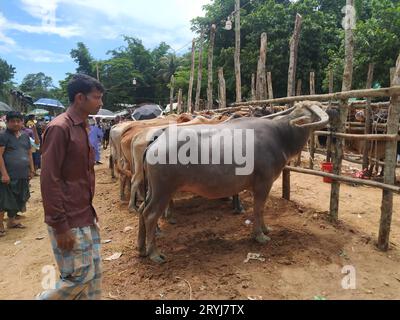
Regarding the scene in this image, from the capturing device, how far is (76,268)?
2729mm

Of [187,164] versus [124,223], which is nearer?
[187,164]

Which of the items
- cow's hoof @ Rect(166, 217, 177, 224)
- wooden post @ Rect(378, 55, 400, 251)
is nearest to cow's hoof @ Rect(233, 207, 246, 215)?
cow's hoof @ Rect(166, 217, 177, 224)

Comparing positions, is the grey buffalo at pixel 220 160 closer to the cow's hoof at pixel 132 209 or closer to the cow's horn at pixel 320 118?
the cow's horn at pixel 320 118

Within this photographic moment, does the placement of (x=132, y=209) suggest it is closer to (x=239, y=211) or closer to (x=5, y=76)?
(x=239, y=211)

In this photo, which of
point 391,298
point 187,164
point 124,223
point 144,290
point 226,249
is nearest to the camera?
point 391,298

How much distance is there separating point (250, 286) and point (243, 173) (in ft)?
4.75

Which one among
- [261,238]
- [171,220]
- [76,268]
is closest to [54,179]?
[76,268]

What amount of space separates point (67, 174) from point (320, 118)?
350 cm

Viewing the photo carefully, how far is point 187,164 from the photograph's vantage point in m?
4.30

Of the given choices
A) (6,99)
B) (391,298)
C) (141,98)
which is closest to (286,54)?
(391,298)

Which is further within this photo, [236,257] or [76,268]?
[236,257]

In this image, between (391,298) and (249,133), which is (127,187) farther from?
(391,298)

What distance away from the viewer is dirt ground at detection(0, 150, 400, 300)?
3729 mm

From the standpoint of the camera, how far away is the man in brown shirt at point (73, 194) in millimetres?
2563
